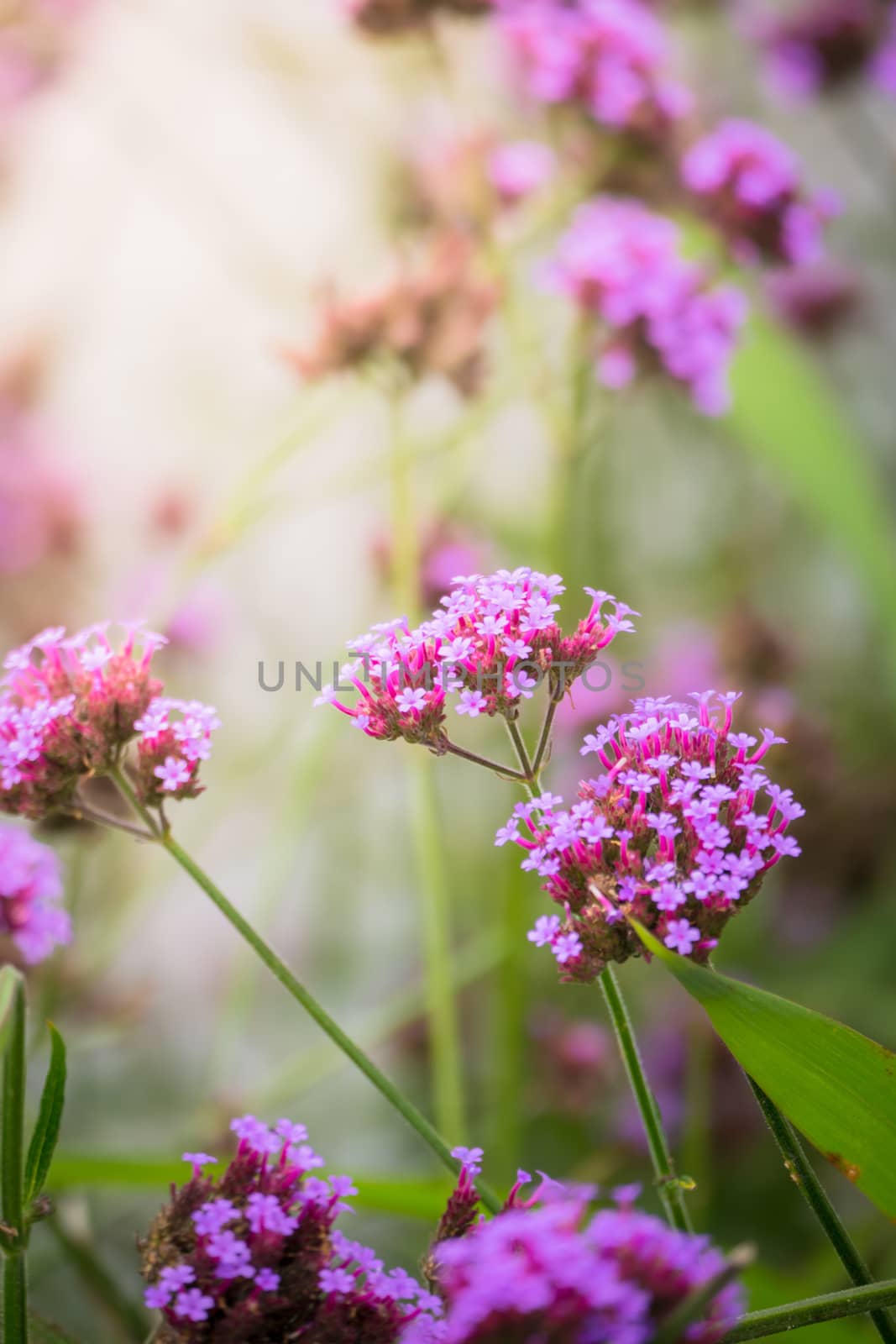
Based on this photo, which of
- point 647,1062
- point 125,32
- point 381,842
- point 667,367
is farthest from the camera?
point 381,842

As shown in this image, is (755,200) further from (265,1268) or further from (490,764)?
(265,1268)

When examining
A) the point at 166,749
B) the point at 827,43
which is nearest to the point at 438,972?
the point at 166,749

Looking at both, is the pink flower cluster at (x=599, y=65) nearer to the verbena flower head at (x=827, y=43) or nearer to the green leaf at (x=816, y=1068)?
the verbena flower head at (x=827, y=43)

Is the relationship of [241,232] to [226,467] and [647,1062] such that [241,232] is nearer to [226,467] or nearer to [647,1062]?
[226,467]

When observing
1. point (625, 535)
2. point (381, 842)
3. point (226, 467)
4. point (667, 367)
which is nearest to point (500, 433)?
point (625, 535)

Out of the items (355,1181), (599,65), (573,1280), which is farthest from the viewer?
(599,65)
